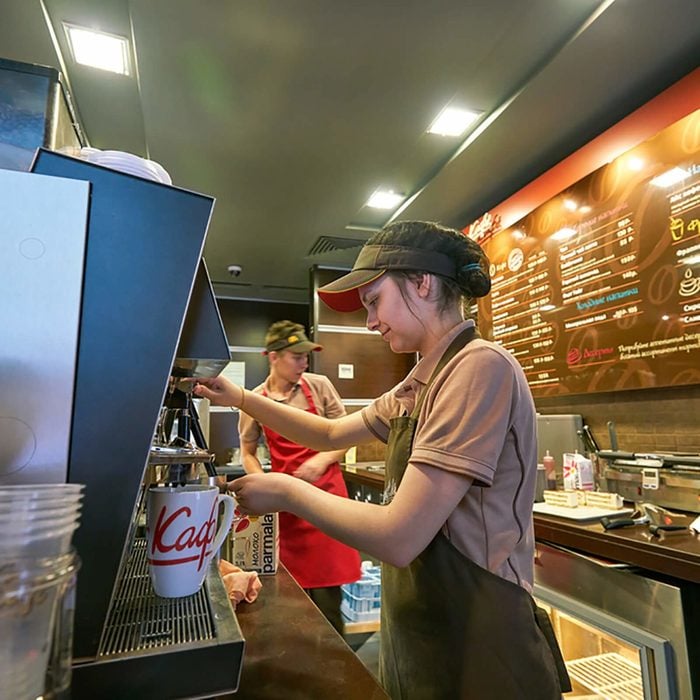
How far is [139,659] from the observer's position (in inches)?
17.4

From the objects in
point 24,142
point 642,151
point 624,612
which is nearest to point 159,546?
point 24,142

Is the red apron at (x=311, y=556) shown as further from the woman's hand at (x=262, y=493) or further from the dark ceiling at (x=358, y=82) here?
the dark ceiling at (x=358, y=82)

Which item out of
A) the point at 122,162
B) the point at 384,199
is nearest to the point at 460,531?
the point at 122,162

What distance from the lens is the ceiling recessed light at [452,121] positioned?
6.97 feet

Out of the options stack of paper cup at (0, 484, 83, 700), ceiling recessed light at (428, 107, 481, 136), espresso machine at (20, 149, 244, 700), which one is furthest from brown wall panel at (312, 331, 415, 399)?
stack of paper cup at (0, 484, 83, 700)

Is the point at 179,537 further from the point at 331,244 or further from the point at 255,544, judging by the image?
the point at 331,244

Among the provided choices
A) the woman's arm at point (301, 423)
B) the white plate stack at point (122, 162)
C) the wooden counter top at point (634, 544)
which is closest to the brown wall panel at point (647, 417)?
the wooden counter top at point (634, 544)

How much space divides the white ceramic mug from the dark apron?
388mm

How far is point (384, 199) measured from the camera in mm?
2965

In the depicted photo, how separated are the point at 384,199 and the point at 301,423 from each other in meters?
2.03

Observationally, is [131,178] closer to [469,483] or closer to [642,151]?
[469,483]

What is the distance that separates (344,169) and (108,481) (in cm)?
240

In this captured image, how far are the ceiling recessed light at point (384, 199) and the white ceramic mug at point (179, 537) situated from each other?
2551 millimetres

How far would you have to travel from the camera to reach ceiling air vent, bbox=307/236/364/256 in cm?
353
